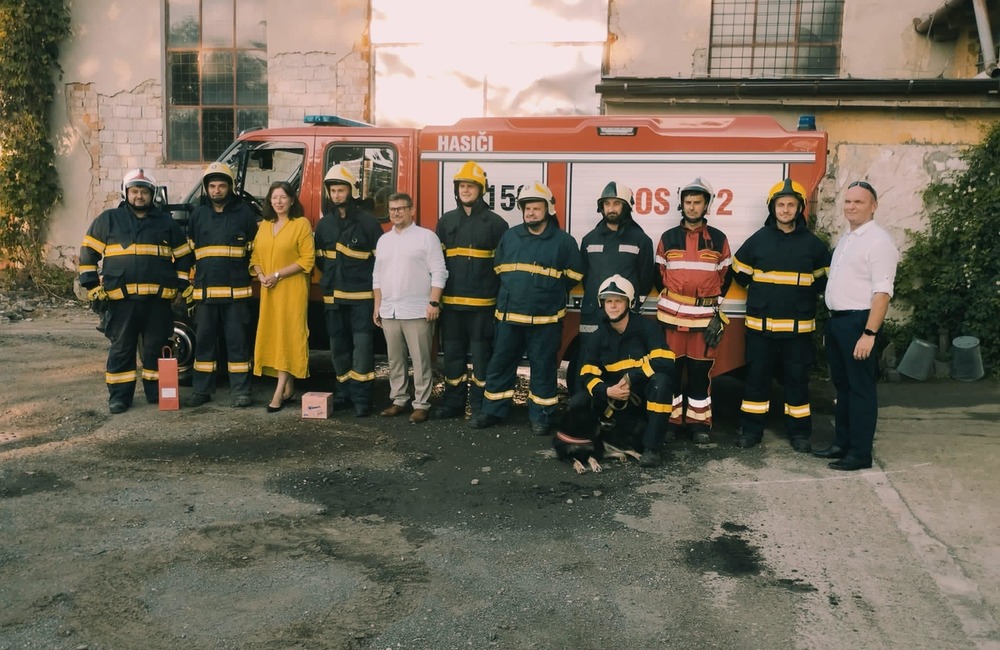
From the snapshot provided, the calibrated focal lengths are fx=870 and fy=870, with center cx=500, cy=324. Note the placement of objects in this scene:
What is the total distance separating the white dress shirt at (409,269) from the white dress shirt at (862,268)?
9.33 ft

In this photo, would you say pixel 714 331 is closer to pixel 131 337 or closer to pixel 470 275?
pixel 470 275

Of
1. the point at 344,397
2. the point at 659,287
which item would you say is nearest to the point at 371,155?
the point at 344,397

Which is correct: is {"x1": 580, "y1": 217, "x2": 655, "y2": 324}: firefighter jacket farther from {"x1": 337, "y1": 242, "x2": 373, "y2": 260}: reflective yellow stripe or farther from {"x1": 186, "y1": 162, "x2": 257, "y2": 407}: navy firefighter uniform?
{"x1": 186, "y1": 162, "x2": 257, "y2": 407}: navy firefighter uniform

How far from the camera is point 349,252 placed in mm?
6898

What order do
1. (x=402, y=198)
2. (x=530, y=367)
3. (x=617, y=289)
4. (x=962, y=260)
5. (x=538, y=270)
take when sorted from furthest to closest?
(x=962, y=260) < (x=402, y=198) < (x=530, y=367) < (x=538, y=270) < (x=617, y=289)

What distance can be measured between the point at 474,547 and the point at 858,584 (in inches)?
73.5

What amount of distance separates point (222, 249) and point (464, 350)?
2.14m

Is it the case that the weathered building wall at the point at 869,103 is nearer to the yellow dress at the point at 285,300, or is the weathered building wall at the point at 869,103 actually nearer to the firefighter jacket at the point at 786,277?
the firefighter jacket at the point at 786,277

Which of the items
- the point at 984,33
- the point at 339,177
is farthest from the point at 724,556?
the point at 984,33

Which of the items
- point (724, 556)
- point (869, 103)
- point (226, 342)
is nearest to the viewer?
point (724, 556)

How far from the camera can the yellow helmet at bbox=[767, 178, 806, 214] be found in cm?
598

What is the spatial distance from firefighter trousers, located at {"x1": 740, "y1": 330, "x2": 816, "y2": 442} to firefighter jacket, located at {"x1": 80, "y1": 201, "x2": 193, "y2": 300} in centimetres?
467

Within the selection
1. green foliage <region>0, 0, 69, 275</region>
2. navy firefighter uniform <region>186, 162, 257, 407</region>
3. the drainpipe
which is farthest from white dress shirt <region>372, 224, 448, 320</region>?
green foliage <region>0, 0, 69, 275</region>

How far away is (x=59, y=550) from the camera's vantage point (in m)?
4.43
